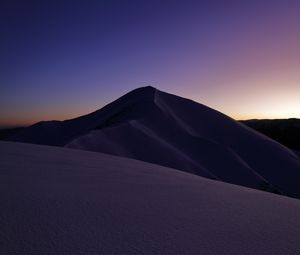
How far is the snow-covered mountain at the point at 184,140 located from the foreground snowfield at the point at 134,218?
6.27m

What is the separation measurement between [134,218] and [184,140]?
1207 centimetres

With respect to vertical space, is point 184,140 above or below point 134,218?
above

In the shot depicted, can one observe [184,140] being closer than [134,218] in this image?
No

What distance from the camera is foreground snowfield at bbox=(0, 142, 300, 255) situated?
51.0 inches

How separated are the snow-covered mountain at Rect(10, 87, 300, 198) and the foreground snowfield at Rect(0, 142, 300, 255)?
6273 millimetres

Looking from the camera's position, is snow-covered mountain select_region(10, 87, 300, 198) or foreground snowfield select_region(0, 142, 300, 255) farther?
snow-covered mountain select_region(10, 87, 300, 198)

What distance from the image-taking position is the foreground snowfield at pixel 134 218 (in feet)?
4.25

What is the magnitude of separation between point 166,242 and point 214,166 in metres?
10.4

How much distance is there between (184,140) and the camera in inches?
538

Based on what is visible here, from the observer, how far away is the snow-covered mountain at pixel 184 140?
1023 centimetres

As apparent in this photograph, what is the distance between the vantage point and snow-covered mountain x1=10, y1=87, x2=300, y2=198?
10.2 m

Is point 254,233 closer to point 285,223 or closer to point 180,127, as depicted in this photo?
point 285,223

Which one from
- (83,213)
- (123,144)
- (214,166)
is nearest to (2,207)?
(83,213)

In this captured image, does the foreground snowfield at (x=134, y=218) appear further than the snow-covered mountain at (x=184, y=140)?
No
